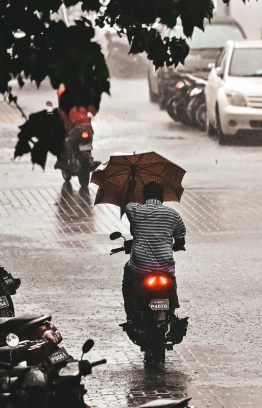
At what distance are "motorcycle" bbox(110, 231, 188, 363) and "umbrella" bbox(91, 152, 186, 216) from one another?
1.18 m

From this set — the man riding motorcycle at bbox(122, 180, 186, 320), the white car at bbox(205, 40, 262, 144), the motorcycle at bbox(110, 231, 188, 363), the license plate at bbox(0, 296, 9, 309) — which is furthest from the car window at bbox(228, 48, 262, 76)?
the license plate at bbox(0, 296, 9, 309)

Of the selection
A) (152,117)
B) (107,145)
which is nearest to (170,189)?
(107,145)

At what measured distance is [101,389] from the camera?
9906mm

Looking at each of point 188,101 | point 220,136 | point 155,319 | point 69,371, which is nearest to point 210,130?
point 220,136

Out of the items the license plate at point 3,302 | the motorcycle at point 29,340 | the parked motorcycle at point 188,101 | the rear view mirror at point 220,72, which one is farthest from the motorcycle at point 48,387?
the parked motorcycle at point 188,101

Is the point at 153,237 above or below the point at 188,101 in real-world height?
above

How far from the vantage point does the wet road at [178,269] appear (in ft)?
33.6

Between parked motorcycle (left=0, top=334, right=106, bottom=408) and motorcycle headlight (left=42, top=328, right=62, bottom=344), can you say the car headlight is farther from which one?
parked motorcycle (left=0, top=334, right=106, bottom=408)

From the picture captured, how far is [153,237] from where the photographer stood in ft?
35.2

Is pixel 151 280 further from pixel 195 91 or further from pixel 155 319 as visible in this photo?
pixel 195 91

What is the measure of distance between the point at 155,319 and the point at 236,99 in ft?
48.5

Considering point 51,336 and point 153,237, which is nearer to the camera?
point 51,336

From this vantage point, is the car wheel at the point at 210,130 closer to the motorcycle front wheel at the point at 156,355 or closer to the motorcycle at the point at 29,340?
the motorcycle front wheel at the point at 156,355

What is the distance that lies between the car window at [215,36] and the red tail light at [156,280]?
19.7m
